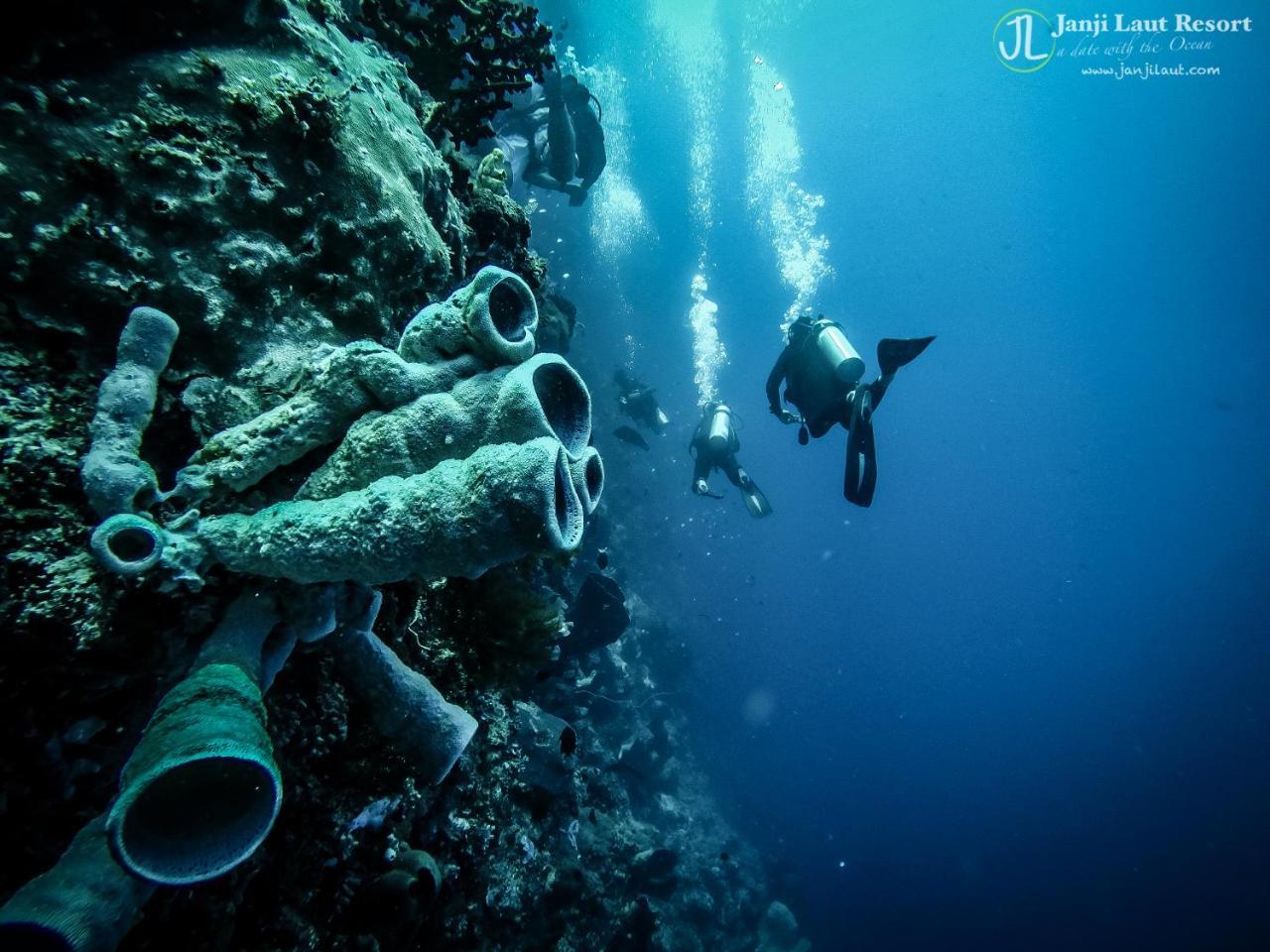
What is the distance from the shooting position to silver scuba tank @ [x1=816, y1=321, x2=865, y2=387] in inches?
307

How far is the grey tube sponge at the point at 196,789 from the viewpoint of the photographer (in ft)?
3.29

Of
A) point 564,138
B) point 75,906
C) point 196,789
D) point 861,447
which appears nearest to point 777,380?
point 861,447

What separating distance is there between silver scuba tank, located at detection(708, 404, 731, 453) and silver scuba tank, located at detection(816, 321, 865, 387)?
538 centimetres

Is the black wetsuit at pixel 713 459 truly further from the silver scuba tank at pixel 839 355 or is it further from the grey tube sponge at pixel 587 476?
the grey tube sponge at pixel 587 476

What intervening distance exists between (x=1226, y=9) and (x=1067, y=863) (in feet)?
283

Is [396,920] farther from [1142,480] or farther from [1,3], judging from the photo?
[1142,480]

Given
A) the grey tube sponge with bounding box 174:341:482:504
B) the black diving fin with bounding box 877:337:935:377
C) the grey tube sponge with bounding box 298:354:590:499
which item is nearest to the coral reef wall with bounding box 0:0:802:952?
the grey tube sponge with bounding box 174:341:482:504

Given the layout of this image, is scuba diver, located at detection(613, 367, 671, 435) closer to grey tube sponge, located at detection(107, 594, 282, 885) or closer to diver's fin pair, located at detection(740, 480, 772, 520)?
diver's fin pair, located at detection(740, 480, 772, 520)

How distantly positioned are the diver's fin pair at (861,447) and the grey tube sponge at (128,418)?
22.8 ft

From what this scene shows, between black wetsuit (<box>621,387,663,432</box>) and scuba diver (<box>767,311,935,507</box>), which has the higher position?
scuba diver (<box>767,311,935,507</box>)

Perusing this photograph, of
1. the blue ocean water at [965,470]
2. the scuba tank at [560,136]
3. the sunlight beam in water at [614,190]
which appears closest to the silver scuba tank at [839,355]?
the scuba tank at [560,136]

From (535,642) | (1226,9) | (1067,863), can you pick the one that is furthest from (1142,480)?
(535,642)

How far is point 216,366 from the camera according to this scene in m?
1.95

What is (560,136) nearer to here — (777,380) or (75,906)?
(777,380)
